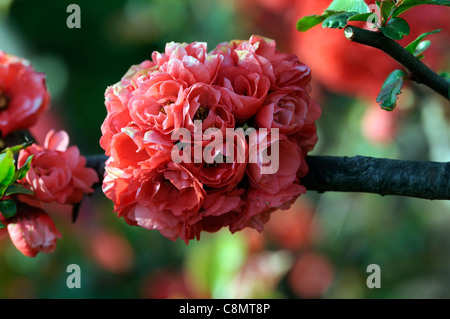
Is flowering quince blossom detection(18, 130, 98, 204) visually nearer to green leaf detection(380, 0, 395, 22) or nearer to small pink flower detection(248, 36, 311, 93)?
small pink flower detection(248, 36, 311, 93)

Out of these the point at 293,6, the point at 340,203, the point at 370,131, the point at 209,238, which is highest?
the point at 293,6

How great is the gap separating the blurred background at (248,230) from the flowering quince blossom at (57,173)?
72cm

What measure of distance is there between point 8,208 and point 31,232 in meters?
0.05

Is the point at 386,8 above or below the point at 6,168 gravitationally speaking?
above

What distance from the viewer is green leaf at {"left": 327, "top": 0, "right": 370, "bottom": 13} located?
63 centimetres

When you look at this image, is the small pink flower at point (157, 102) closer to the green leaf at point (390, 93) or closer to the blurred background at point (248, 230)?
the green leaf at point (390, 93)

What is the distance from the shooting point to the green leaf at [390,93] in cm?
65

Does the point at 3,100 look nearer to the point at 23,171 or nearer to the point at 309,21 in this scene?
the point at 23,171

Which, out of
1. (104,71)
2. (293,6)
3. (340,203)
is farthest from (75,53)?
(340,203)

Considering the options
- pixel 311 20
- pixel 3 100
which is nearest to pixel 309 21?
pixel 311 20

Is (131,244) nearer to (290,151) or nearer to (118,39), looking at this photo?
(118,39)

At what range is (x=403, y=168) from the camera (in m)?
0.69

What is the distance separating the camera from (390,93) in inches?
26.1

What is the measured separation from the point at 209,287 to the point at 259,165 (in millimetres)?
867
